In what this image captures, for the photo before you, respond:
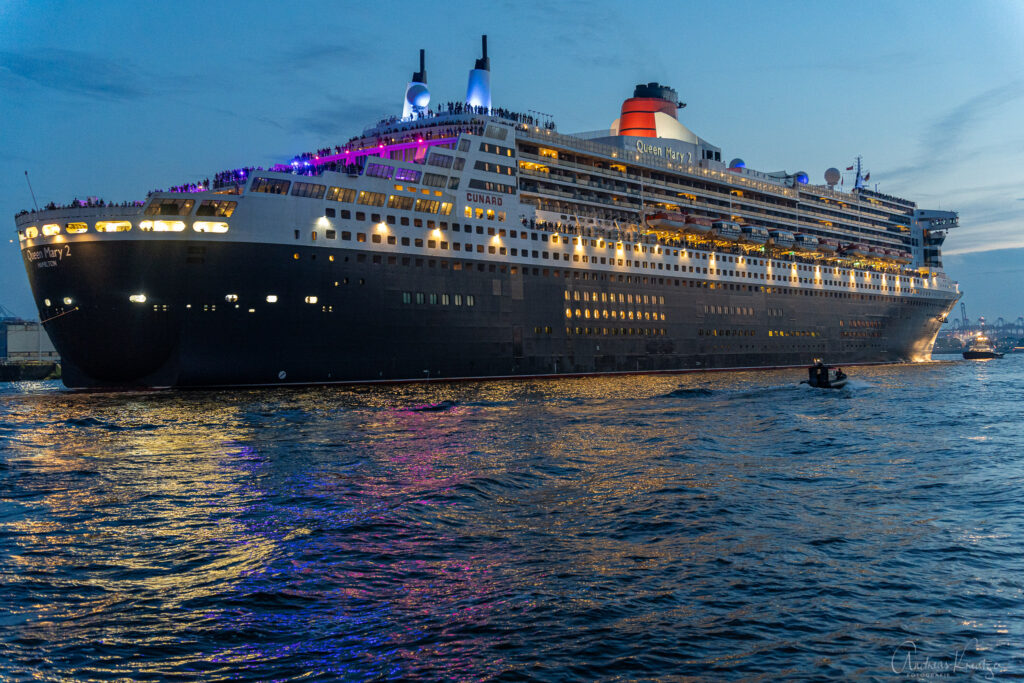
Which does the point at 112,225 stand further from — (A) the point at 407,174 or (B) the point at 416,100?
(B) the point at 416,100

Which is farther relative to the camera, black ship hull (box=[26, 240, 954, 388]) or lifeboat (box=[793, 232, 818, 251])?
lifeboat (box=[793, 232, 818, 251])

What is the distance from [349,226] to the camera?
50.6 meters

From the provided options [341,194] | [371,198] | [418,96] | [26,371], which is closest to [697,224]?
[418,96]

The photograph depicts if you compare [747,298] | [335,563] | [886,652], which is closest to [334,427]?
[335,563]

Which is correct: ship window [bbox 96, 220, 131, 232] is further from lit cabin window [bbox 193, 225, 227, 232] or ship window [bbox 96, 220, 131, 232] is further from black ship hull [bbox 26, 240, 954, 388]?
lit cabin window [bbox 193, 225, 227, 232]

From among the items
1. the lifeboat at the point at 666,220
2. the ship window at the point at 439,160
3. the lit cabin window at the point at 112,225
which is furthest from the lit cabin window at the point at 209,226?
the lifeboat at the point at 666,220

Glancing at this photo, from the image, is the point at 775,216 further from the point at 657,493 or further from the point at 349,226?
the point at 657,493

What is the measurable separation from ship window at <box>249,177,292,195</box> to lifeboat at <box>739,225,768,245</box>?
52148 mm

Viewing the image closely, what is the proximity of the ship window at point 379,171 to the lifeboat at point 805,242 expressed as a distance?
55.9 metres

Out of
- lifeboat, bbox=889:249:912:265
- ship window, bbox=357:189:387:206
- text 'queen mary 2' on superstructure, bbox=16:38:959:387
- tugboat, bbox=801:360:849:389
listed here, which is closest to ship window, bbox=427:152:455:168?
text 'queen mary 2' on superstructure, bbox=16:38:959:387

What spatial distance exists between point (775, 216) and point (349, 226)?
60.5 meters

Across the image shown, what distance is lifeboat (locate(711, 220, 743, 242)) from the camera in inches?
3132

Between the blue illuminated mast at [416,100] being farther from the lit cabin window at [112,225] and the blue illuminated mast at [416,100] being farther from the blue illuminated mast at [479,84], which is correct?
the lit cabin window at [112,225]

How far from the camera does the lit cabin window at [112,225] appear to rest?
43812 millimetres
